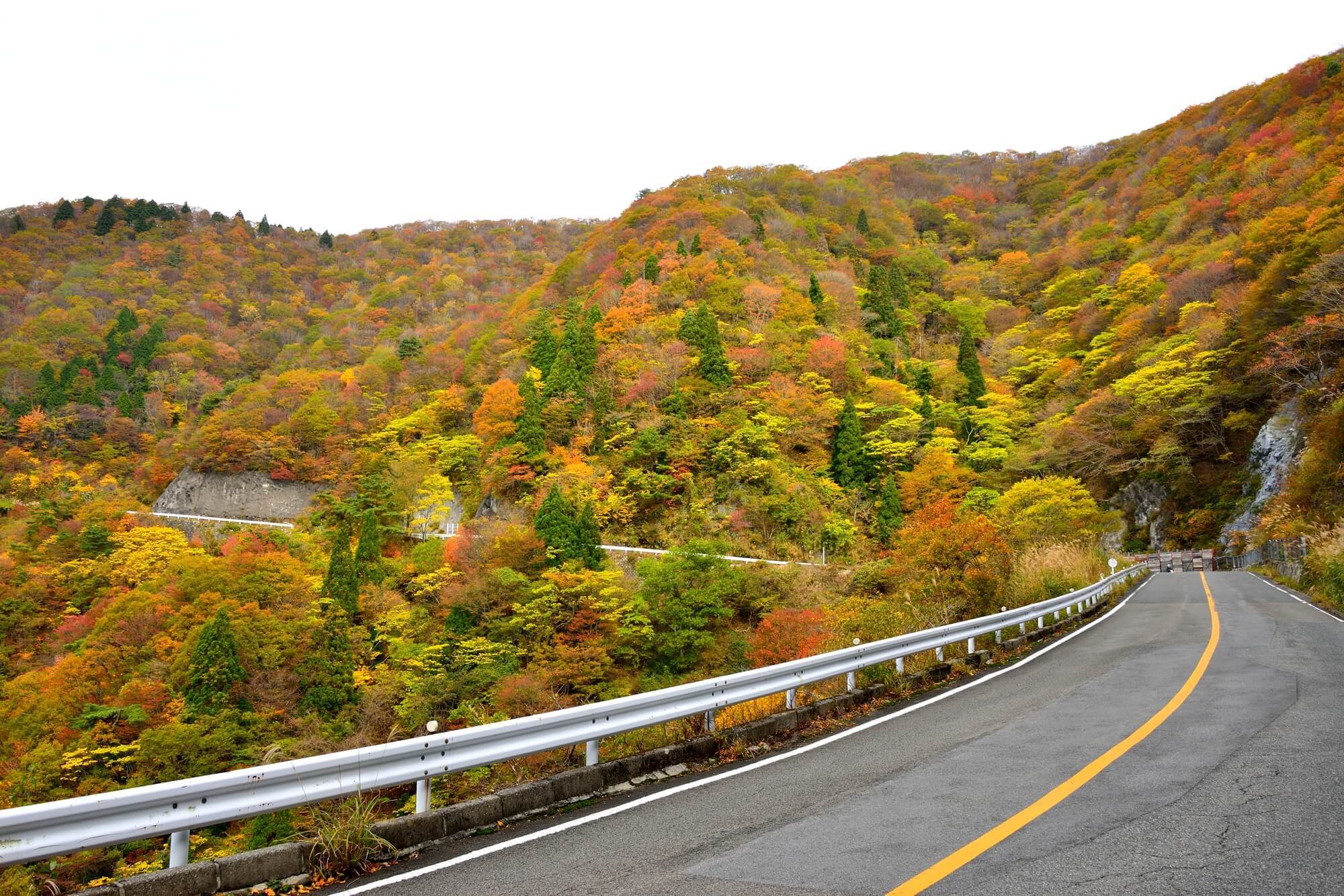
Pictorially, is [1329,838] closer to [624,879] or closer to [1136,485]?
[624,879]

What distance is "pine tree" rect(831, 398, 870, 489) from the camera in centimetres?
4294

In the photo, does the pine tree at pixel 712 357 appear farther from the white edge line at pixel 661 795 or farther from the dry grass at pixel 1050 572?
the white edge line at pixel 661 795

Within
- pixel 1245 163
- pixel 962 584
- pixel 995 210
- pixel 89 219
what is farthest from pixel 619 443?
pixel 89 219

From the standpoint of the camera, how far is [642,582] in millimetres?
30906

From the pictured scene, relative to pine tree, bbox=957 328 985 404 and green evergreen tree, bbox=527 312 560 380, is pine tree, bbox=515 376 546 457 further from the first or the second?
pine tree, bbox=957 328 985 404

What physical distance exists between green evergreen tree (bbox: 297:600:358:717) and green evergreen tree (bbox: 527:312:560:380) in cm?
2421

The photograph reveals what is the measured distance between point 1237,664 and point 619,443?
1345 inches

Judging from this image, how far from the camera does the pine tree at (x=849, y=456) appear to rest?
141 ft

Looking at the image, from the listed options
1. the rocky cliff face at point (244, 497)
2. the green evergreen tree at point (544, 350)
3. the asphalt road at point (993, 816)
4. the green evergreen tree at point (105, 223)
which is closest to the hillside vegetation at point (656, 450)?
the green evergreen tree at point (544, 350)

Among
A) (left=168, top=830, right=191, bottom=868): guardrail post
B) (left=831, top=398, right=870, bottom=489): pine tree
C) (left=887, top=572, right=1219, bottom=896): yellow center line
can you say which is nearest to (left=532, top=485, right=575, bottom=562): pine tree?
(left=831, top=398, right=870, bottom=489): pine tree

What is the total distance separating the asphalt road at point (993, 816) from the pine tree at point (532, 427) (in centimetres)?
3713

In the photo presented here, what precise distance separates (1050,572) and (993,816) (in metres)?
16.3

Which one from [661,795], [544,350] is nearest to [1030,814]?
[661,795]

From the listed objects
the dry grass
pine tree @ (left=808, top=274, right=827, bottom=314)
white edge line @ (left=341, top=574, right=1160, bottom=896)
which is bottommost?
the dry grass
